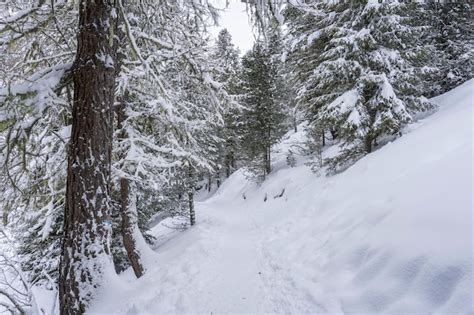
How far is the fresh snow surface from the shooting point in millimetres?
2938

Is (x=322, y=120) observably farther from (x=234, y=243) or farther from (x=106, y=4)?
(x=106, y=4)

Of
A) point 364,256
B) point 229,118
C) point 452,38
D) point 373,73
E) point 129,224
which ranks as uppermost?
point 229,118

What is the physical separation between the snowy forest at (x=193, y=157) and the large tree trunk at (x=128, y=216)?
2.0 inches

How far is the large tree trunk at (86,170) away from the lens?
2.85 m

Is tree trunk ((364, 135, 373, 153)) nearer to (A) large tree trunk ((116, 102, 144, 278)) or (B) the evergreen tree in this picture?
(B) the evergreen tree

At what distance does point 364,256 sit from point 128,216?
19.9 feet

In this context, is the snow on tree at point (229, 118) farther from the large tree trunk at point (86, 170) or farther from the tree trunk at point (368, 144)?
the tree trunk at point (368, 144)

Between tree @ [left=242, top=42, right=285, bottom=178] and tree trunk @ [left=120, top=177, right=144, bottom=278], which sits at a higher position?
tree @ [left=242, top=42, right=285, bottom=178]

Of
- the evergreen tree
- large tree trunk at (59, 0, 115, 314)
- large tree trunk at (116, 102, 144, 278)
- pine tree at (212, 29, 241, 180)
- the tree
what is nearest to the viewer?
large tree trunk at (59, 0, 115, 314)

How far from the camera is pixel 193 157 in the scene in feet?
22.7

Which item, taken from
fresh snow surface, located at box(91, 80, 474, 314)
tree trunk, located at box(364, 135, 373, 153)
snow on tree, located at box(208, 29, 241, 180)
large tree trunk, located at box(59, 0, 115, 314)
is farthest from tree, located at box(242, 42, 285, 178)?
large tree trunk, located at box(59, 0, 115, 314)

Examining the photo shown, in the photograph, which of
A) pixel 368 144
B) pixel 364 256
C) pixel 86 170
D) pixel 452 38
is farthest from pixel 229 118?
pixel 86 170

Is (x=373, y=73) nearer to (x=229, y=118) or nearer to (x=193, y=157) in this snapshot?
(x=193, y=157)

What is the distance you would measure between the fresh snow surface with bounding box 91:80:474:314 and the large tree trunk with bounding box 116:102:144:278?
79cm
